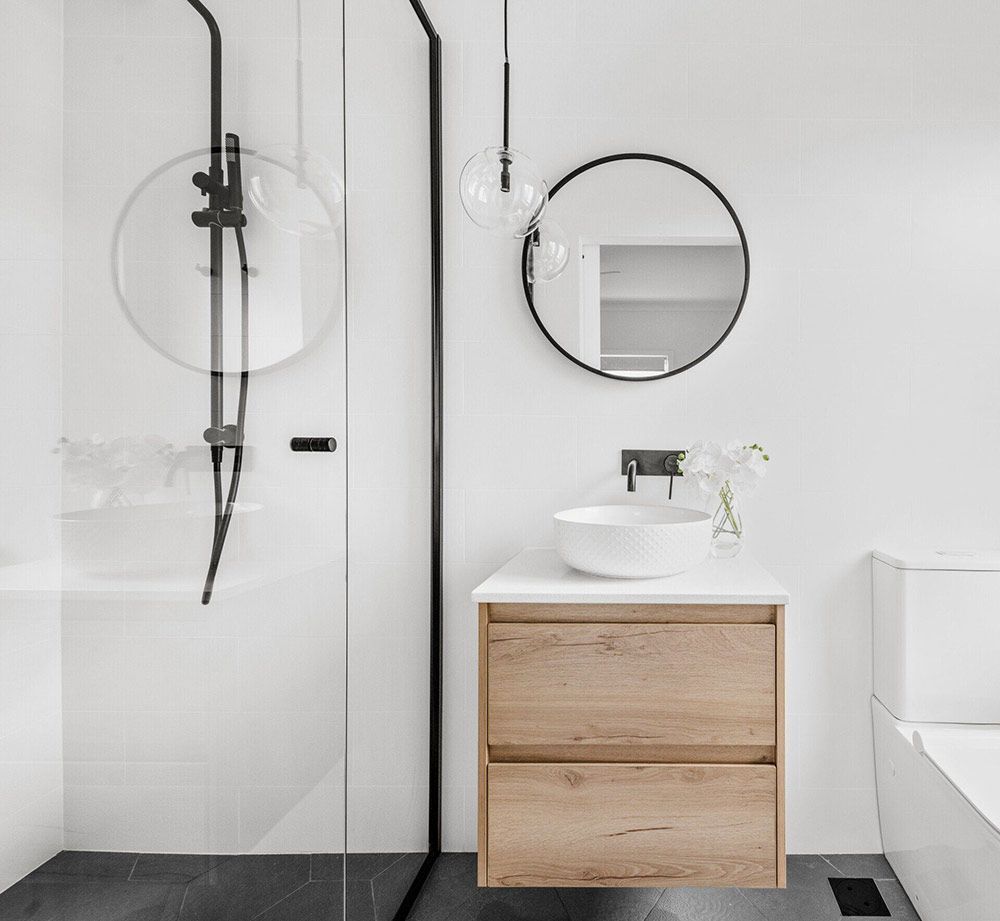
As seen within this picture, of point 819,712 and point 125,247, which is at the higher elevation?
point 125,247

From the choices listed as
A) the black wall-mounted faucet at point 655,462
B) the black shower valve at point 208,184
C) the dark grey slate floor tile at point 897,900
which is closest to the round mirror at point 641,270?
the black wall-mounted faucet at point 655,462

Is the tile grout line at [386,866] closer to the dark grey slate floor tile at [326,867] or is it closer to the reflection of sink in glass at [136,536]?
the dark grey slate floor tile at [326,867]

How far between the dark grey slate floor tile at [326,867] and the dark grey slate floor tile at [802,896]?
3.31ft

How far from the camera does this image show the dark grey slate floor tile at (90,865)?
0.57 m

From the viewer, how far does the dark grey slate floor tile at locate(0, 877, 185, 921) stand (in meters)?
0.55

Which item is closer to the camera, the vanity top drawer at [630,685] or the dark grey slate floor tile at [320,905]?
the dark grey slate floor tile at [320,905]

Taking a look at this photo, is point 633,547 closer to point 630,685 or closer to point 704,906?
point 630,685

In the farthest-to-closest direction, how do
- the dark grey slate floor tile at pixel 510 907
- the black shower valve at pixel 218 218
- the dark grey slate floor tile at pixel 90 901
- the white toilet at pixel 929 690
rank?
the dark grey slate floor tile at pixel 510 907
the white toilet at pixel 929 690
the black shower valve at pixel 218 218
the dark grey slate floor tile at pixel 90 901

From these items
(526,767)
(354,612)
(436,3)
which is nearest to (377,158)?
(436,3)

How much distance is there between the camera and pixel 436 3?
74.2 inches

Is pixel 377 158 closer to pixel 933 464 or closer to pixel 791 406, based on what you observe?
pixel 791 406

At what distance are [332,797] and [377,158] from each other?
1189mm

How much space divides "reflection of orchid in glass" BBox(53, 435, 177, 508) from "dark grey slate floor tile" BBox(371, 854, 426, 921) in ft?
3.49

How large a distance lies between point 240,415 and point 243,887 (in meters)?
0.58
